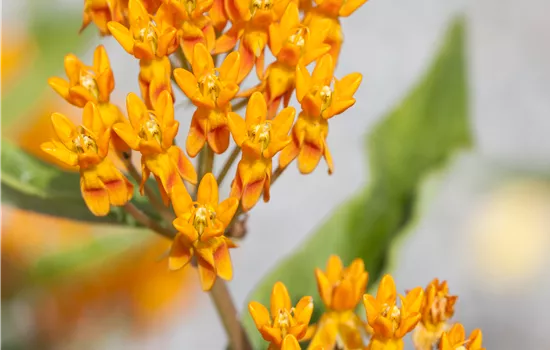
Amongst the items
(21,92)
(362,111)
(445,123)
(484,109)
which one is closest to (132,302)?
(21,92)

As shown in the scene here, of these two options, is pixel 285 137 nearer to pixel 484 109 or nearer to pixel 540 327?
pixel 540 327

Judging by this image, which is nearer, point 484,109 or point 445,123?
point 445,123

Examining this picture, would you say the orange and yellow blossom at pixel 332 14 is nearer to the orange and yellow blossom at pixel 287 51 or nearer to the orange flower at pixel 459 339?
the orange and yellow blossom at pixel 287 51

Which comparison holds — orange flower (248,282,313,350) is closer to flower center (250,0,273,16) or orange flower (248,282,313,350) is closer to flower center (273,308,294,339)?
flower center (273,308,294,339)

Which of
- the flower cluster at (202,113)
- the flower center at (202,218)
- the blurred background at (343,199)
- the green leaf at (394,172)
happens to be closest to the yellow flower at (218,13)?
the flower cluster at (202,113)

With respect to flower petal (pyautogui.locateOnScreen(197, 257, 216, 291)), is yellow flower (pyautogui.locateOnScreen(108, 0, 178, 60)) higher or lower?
higher

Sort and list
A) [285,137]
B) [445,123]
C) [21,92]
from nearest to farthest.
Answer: [285,137], [445,123], [21,92]

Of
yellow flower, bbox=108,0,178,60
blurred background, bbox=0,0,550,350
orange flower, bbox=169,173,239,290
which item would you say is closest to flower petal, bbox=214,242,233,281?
orange flower, bbox=169,173,239,290

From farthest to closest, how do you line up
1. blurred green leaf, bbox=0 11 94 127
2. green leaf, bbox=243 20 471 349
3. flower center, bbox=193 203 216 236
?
blurred green leaf, bbox=0 11 94 127 → green leaf, bbox=243 20 471 349 → flower center, bbox=193 203 216 236
